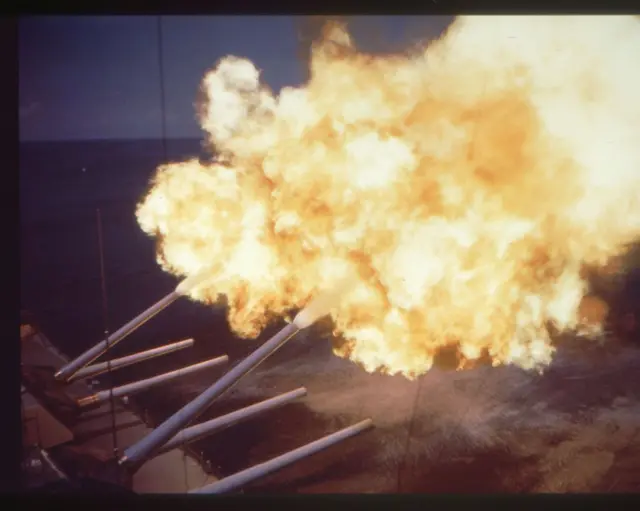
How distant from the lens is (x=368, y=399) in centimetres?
297

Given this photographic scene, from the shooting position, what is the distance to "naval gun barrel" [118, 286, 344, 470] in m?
2.90

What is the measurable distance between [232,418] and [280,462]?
33 cm

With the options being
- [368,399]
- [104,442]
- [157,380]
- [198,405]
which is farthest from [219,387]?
[368,399]

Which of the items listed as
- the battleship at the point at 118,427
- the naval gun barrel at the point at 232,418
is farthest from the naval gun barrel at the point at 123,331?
the naval gun barrel at the point at 232,418

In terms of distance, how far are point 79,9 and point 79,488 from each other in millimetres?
2410

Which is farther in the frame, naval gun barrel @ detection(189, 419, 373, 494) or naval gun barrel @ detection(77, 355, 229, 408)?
naval gun barrel @ detection(77, 355, 229, 408)

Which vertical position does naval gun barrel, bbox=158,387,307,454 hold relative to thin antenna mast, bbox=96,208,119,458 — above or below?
below

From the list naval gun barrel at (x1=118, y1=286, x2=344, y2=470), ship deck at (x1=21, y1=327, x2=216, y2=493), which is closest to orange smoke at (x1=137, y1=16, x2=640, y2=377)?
naval gun barrel at (x1=118, y1=286, x2=344, y2=470)

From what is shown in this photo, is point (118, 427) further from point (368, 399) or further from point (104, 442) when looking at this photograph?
point (368, 399)

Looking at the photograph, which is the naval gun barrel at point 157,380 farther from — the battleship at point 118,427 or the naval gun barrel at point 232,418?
the naval gun barrel at point 232,418

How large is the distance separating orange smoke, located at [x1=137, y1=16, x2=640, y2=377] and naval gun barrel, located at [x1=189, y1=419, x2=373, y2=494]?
349mm

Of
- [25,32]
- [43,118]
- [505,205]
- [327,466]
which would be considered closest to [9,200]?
[43,118]

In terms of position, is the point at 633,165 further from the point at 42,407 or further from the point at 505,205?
the point at 42,407

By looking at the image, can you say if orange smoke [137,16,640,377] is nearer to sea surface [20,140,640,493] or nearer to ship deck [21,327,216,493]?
sea surface [20,140,640,493]
